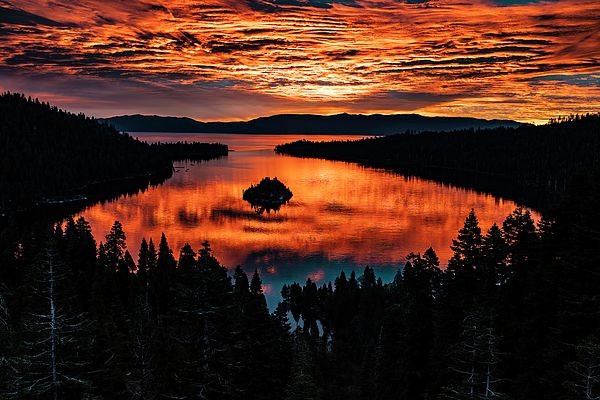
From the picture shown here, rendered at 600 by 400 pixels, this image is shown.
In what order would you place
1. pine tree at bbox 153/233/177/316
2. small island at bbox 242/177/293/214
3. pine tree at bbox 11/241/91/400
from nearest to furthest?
1. pine tree at bbox 11/241/91/400
2. pine tree at bbox 153/233/177/316
3. small island at bbox 242/177/293/214

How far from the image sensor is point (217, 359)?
22.7m

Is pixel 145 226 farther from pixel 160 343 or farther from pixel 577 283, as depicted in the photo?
pixel 577 283

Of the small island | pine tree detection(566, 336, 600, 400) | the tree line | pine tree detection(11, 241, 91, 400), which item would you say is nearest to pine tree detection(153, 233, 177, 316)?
the tree line

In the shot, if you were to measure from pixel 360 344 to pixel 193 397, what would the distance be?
127 feet

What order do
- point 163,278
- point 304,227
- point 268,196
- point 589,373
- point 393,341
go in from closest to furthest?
point 589,373 < point 393,341 < point 163,278 < point 304,227 < point 268,196

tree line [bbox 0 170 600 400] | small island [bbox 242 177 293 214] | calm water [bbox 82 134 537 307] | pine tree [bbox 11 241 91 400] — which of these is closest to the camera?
pine tree [bbox 11 241 91 400]

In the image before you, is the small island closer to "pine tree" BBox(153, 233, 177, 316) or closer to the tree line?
"pine tree" BBox(153, 233, 177, 316)

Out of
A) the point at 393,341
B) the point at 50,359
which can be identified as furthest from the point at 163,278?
the point at 50,359

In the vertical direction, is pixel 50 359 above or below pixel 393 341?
above

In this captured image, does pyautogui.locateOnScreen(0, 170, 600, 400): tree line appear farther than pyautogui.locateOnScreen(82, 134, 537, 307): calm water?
No

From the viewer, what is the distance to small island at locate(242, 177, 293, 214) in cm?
17409

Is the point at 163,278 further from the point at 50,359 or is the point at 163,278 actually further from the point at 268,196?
the point at 268,196

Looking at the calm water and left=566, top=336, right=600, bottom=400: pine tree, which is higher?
left=566, top=336, right=600, bottom=400: pine tree

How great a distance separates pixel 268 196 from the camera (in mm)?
177750
